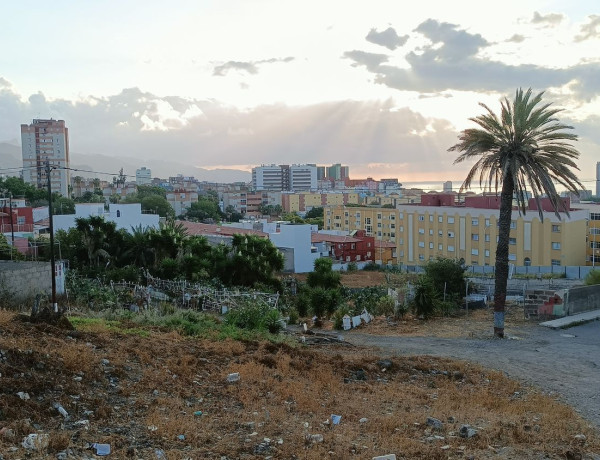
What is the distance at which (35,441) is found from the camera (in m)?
6.27

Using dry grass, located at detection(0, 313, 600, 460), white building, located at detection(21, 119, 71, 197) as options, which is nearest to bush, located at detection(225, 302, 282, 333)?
dry grass, located at detection(0, 313, 600, 460)

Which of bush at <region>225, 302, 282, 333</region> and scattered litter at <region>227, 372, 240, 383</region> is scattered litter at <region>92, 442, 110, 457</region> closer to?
scattered litter at <region>227, 372, 240, 383</region>

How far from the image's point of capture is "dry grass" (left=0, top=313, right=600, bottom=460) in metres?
7.01

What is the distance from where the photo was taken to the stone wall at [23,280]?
19.9m

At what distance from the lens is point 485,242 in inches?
2422

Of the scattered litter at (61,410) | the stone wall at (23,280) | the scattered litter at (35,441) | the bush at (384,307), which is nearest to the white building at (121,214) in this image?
the stone wall at (23,280)

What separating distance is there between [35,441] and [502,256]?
16.5 meters

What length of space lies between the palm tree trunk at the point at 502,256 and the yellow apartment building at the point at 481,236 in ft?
108

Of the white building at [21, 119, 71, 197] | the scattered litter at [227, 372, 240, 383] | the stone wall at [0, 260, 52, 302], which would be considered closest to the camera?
the scattered litter at [227, 372, 240, 383]

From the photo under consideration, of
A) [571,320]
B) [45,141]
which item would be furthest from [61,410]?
[45,141]

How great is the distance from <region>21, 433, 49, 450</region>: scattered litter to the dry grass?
87 mm

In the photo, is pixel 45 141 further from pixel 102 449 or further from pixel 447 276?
pixel 102 449

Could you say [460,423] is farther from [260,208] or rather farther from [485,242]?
[260,208]

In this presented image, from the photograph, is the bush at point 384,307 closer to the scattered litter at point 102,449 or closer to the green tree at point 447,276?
the green tree at point 447,276
